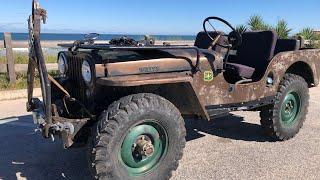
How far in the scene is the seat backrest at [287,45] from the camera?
608 centimetres

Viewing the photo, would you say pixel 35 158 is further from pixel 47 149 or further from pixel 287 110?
pixel 287 110

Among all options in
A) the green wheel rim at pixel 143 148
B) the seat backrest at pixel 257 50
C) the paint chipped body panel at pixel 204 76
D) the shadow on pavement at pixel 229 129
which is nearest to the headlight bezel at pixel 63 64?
the paint chipped body panel at pixel 204 76

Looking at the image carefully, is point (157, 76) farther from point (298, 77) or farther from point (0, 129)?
point (0, 129)

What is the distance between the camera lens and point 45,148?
5.41 m

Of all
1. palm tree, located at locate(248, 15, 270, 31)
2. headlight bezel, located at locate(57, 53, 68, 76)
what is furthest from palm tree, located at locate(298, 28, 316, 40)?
headlight bezel, located at locate(57, 53, 68, 76)

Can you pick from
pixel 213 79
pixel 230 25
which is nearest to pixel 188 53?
pixel 213 79

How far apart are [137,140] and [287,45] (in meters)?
3.14

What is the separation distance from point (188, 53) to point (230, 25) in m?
0.83

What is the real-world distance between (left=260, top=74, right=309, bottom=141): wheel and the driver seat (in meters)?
0.36

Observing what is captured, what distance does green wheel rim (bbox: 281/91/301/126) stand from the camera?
19.2ft

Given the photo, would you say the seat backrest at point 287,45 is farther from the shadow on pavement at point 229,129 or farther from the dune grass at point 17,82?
the dune grass at point 17,82

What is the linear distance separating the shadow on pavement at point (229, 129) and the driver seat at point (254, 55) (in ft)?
3.03

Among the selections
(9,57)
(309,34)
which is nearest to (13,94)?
(9,57)

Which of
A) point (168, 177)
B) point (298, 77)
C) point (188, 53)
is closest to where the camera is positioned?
point (168, 177)
